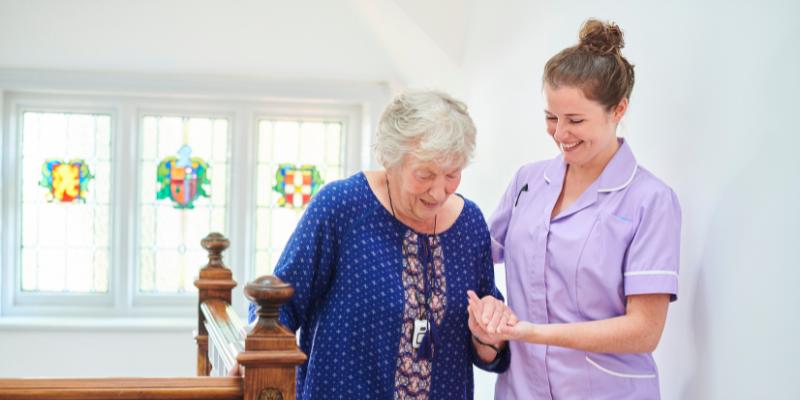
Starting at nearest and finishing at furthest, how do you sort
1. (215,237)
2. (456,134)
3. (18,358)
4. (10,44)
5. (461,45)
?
1. (456,134)
2. (215,237)
3. (461,45)
4. (10,44)
5. (18,358)

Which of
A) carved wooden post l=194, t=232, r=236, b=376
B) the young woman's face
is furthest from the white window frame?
the young woman's face

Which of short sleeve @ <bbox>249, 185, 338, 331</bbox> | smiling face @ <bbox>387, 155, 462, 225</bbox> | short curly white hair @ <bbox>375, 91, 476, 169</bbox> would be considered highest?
short curly white hair @ <bbox>375, 91, 476, 169</bbox>

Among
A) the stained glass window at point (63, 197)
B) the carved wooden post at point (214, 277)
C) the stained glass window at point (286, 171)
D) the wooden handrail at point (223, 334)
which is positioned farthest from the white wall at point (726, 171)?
the stained glass window at point (63, 197)

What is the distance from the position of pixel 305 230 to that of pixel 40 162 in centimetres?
421

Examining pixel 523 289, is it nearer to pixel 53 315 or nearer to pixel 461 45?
pixel 461 45

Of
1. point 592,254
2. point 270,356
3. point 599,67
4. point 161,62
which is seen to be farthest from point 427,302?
point 161,62

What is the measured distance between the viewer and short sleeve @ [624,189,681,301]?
6.51 feet

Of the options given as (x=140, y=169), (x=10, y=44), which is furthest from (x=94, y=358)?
(x=10, y=44)

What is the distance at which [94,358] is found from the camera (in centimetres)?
577

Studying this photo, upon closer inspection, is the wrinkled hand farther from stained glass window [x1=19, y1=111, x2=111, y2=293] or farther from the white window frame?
stained glass window [x1=19, y1=111, x2=111, y2=293]

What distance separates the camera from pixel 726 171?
211 centimetres

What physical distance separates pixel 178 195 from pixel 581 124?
13.9 feet

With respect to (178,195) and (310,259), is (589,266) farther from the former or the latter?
(178,195)

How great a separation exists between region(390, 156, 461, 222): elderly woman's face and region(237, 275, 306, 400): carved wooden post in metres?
0.42
